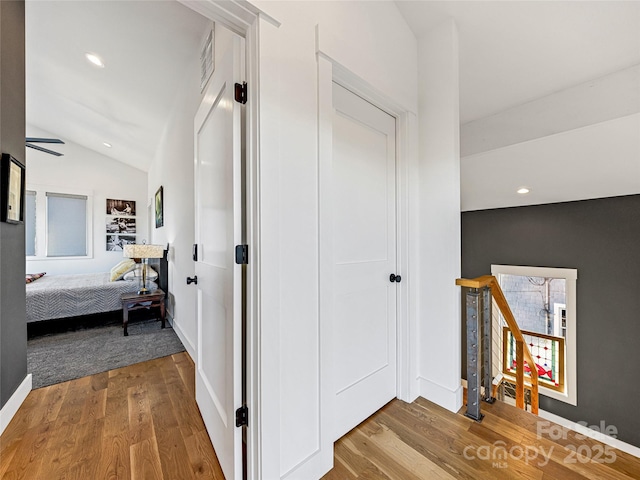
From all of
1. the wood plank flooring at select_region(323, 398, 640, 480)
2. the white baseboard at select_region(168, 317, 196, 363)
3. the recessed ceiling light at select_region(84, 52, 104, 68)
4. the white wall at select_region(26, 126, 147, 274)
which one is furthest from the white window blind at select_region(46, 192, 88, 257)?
the wood plank flooring at select_region(323, 398, 640, 480)

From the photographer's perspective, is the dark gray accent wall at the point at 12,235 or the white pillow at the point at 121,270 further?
the white pillow at the point at 121,270

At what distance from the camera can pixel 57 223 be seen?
5234mm

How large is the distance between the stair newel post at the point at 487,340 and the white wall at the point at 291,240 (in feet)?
4.06

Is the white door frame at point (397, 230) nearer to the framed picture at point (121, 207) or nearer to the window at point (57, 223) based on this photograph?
the framed picture at point (121, 207)

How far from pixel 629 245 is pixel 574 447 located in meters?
2.86

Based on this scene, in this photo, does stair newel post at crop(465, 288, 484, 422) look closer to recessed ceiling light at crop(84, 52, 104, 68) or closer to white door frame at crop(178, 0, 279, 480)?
white door frame at crop(178, 0, 279, 480)

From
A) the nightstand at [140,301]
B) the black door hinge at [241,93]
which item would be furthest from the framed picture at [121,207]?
the black door hinge at [241,93]

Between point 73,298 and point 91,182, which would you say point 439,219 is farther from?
point 91,182

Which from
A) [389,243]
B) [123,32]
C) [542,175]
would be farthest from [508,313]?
[123,32]

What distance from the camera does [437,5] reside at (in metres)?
1.77

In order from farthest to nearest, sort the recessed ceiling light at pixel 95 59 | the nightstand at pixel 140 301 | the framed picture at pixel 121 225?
1. the framed picture at pixel 121 225
2. the nightstand at pixel 140 301
3. the recessed ceiling light at pixel 95 59

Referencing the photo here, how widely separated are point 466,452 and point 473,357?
53cm

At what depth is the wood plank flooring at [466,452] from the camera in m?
1.30

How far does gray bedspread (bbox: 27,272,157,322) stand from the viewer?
3.16m
